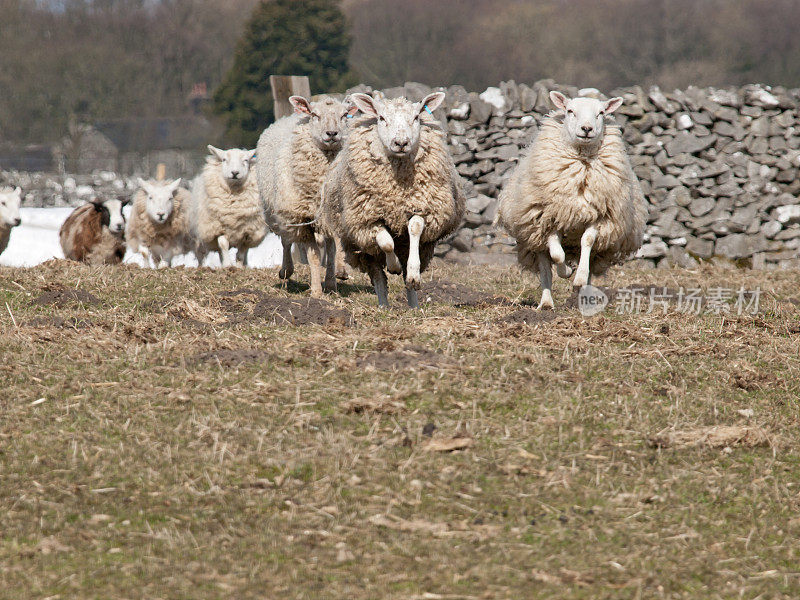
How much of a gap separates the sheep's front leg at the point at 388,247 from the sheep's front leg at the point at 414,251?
0.52ft

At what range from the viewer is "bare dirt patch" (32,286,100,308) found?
7281 millimetres

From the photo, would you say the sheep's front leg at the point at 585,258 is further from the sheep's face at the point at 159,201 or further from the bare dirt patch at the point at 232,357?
the sheep's face at the point at 159,201

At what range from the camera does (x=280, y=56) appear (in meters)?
34.6

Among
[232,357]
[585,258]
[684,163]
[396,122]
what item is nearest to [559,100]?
[585,258]

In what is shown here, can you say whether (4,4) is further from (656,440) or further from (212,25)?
(656,440)

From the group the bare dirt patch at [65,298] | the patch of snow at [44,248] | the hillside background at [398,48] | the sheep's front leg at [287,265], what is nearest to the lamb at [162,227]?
the patch of snow at [44,248]

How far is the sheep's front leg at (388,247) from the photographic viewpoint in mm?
7074

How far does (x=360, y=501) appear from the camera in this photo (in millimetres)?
3740

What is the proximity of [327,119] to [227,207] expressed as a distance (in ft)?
11.2

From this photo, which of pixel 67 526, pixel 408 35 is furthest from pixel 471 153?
pixel 408 35

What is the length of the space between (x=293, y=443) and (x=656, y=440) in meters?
1.68

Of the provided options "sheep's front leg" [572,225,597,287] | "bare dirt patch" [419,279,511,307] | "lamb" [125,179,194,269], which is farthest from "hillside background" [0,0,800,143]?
"sheep's front leg" [572,225,597,287]

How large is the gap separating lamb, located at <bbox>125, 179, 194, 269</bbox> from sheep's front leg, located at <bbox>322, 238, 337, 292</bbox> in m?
4.30

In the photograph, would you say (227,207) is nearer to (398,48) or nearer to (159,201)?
(159,201)
